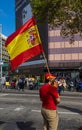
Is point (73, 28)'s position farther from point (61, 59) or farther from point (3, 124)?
point (61, 59)

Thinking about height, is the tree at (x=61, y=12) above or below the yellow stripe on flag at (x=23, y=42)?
above

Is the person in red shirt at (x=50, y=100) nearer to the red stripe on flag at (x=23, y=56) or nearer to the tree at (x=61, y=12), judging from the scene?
the red stripe on flag at (x=23, y=56)

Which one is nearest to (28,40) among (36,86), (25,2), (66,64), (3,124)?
(3,124)

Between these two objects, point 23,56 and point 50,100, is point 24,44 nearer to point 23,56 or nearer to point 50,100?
point 23,56

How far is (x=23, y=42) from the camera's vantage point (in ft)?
37.1

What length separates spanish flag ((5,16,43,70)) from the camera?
11.1 m

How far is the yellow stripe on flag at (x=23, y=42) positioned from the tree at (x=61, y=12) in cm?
1063

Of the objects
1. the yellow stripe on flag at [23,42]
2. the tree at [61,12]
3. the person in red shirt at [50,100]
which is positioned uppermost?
the tree at [61,12]

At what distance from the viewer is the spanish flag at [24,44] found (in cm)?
1112

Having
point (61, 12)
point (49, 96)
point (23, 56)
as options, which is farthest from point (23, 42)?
point (61, 12)

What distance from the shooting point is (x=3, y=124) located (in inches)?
488

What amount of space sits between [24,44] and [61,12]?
482 inches

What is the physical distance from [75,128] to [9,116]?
11.7 feet

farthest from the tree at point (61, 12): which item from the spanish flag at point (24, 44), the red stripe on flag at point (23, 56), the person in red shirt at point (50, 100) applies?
the person in red shirt at point (50, 100)
